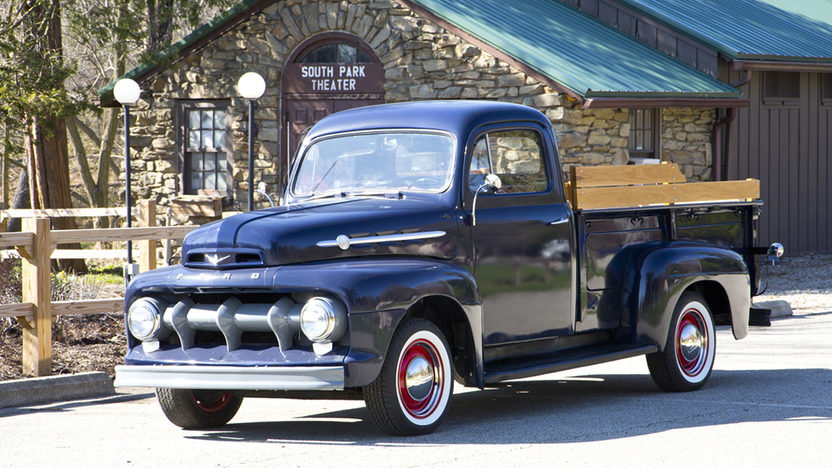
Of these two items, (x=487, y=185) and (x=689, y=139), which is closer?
(x=487, y=185)

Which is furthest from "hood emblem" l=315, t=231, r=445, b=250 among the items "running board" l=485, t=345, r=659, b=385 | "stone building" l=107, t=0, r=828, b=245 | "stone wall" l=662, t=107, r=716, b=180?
"stone wall" l=662, t=107, r=716, b=180

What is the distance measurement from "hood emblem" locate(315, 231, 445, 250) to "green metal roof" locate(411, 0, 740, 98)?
31.0 ft

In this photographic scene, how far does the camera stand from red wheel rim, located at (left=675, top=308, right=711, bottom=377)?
8.98 m

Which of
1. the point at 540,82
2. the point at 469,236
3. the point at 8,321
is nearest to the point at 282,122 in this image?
the point at 540,82

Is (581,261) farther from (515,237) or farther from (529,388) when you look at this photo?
(529,388)

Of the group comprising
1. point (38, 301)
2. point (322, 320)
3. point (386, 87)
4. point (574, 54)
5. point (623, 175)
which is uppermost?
point (574, 54)

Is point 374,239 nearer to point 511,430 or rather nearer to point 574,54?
point 511,430

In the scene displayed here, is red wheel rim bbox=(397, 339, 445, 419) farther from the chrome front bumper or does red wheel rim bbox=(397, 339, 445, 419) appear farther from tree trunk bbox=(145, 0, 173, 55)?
tree trunk bbox=(145, 0, 173, 55)

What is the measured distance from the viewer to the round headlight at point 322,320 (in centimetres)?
662

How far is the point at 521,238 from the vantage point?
802 cm

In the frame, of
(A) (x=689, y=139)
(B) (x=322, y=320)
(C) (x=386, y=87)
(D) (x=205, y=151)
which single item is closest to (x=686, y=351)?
(B) (x=322, y=320)

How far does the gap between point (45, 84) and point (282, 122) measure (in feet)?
12.6

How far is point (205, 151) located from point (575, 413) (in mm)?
13577

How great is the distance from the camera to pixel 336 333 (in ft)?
21.8
